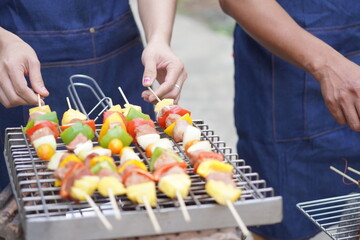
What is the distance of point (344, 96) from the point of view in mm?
2385

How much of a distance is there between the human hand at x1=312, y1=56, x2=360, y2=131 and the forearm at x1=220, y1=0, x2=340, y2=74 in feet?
0.13

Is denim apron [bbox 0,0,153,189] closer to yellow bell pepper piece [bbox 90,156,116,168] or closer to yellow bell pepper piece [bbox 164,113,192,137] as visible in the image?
yellow bell pepper piece [bbox 164,113,192,137]

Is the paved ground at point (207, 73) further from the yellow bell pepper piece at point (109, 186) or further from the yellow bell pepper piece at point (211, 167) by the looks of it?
the yellow bell pepper piece at point (109, 186)

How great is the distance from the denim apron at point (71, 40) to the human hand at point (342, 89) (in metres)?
0.95

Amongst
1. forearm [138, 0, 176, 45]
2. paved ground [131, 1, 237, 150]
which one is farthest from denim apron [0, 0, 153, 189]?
paved ground [131, 1, 237, 150]

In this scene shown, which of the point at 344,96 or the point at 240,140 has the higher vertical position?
the point at 344,96

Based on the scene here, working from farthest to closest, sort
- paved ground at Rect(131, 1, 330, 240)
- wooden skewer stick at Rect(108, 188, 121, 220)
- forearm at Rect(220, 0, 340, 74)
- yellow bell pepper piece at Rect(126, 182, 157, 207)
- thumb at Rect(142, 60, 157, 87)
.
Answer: paved ground at Rect(131, 1, 330, 240)
forearm at Rect(220, 0, 340, 74)
thumb at Rect(142, 60, 157, 87)
yellow bell pepper piece at Rect(126, 182, 157, 207)
wooden skewer stick at Rect(108, 188, 121, 220)

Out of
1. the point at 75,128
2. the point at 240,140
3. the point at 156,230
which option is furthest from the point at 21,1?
the point at 156,230

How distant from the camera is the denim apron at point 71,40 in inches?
105

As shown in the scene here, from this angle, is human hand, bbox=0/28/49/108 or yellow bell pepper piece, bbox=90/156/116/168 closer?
yellow bell pepper piece, bbox=90/156/116/168

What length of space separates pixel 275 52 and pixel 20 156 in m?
1.28

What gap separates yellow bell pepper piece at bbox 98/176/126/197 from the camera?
156 centimetres

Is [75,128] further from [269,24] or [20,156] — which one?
[269,24]

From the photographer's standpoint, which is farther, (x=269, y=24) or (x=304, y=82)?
(x=304, y=82)
